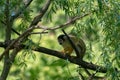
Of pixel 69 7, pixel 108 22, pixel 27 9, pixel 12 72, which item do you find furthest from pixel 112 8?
pixel 12 72

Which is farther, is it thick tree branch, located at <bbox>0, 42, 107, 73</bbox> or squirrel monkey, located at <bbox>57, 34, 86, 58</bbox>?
squirrel monkey, located at <bbox>57, 34, 86, 58</bbox>

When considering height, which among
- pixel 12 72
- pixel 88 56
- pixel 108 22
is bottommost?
pixel 12 72

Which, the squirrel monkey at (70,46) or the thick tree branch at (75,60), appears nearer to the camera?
the thick tree branch at (75,60)

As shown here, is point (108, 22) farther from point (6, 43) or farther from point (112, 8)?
point (6, 43)

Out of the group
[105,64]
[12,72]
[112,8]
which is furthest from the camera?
[12,72]

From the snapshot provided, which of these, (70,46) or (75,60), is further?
(70,46)

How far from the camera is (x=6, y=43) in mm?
2980

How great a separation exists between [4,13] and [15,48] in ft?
0.93

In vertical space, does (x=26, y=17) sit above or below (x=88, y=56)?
above

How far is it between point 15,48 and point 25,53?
0.32 feet

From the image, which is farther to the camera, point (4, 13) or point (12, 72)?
point (12, 72)

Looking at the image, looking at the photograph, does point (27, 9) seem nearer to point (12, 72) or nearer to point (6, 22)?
point (6, 22)

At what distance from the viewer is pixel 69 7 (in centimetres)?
278

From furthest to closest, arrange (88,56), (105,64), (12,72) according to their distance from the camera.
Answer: (12,72) < (88,56) < (105,64)
